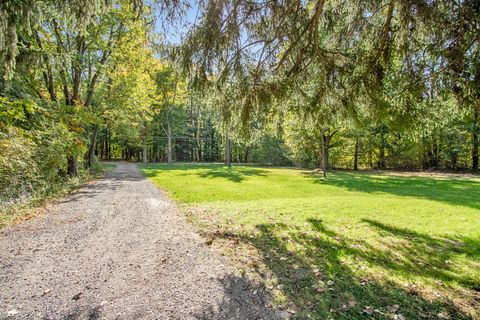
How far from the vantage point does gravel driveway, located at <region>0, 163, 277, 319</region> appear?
2475mm

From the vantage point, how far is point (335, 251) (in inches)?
162

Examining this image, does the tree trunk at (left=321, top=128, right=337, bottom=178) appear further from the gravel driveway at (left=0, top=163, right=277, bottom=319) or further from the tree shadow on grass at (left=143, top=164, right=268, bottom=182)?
the gravel driveway at (left=0, top=163, right=277, bottom=319)

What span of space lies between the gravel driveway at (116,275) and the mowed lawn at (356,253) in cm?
42

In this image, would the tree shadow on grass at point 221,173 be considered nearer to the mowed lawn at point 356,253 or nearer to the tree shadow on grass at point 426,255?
the mowed lawn at point 356,253

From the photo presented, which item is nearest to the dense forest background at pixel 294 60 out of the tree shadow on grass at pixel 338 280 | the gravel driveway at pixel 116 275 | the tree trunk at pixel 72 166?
the tree shadow on grass at pixel 338 280

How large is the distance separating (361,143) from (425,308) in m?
26.7

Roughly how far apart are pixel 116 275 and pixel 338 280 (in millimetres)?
2720

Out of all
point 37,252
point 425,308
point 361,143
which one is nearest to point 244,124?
→ point 425,308

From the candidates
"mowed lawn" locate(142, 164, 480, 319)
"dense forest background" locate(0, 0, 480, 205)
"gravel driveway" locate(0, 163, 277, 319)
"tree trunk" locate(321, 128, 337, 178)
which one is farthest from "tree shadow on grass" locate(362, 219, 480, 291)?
"tree trunk" locate(321, 128, 337, 178)

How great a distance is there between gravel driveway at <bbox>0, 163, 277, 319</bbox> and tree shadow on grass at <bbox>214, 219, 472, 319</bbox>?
1.68 feet

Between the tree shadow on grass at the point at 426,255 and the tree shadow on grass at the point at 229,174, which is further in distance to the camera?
the tree shadow on grass at the point at 229,174

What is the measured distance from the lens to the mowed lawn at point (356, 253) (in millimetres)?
2689

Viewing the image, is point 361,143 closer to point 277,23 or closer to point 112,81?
point 112,81

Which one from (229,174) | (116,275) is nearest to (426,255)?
(116,275)
